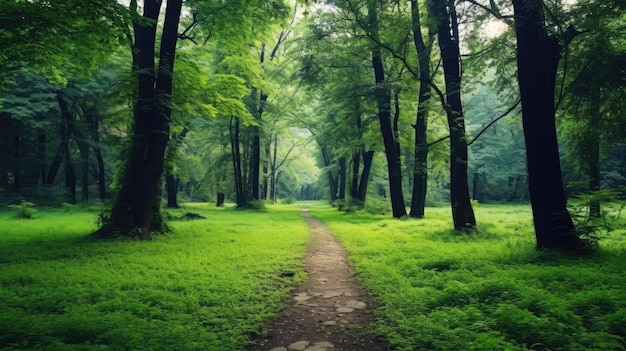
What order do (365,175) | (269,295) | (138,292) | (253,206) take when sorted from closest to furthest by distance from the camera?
(138,292), (269,295), (365,175), (253,206)

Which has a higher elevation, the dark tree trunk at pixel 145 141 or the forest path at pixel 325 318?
the dark tree trunk at pixel 145 141

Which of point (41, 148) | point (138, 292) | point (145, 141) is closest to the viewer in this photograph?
point (138, 292)

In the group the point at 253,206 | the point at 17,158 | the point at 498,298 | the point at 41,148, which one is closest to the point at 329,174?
the point at 253,206

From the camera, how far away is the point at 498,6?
9.71m

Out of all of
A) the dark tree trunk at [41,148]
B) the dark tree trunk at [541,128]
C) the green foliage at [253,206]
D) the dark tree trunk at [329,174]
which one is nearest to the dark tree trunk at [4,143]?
the dark tree trunk at [41,148]

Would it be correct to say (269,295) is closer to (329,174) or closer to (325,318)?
(325,318)

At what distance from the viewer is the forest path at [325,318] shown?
3.71 m

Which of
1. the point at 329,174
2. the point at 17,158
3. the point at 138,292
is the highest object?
the point at 17,158

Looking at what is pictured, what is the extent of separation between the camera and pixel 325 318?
4.50 m

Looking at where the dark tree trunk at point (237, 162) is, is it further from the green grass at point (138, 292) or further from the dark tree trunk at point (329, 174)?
the green grass at point (138, 292)

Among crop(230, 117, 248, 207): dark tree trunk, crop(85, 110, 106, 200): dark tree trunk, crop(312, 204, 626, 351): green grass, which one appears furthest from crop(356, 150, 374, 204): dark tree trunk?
crop(85, 110, 106, 200): dark tree trunk

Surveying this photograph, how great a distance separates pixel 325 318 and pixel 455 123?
877 cm

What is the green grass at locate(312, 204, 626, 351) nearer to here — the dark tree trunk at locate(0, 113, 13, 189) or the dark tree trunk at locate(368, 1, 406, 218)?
the dark tree trunk at locate(368, 1, 406, 218)

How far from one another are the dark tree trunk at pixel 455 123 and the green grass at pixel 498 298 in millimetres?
3027
